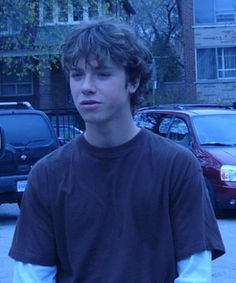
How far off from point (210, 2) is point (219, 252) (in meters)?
39.5

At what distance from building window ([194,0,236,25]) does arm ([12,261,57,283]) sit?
129 feet

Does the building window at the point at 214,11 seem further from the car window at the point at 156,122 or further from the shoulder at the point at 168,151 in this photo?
the shoulder at the point at 168,151

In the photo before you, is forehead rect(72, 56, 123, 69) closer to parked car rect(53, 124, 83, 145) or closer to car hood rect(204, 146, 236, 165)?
car hood rect(204, 146, 236, 165)

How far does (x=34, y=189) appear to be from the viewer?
302 centimetres

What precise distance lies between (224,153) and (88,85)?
33.9ft

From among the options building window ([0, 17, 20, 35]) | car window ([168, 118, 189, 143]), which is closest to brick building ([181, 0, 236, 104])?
building window ([0, 17, 20, 35])

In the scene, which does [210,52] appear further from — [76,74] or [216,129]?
[76,74]

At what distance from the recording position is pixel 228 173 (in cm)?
1276

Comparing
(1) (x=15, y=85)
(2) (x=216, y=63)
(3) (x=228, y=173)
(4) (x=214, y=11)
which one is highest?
(4) (x=214, y=11)

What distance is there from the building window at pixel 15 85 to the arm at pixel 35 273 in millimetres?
33787

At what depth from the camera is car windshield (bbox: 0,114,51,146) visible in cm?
1328

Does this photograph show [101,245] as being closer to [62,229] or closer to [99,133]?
[62,229]

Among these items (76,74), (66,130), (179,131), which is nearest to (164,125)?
(179,131)

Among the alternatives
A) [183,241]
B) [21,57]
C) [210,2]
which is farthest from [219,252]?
[210,2]
